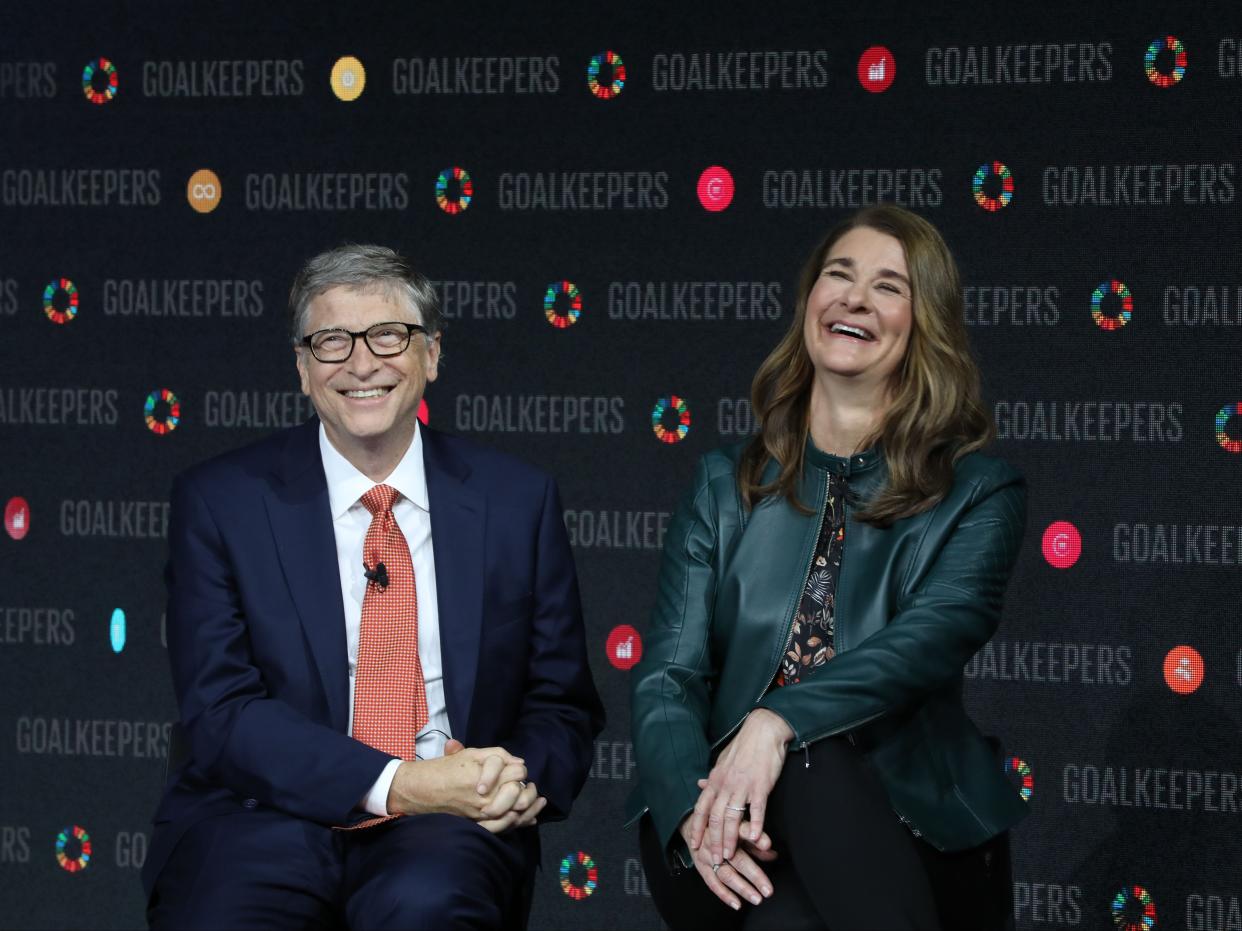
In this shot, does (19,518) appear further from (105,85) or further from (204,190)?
(105,85)

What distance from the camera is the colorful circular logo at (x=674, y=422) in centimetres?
354

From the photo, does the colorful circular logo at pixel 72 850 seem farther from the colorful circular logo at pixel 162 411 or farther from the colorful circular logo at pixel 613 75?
the colorful circular logo at pixel 613 75

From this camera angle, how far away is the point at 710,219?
351 cm

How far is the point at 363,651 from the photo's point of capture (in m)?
2.39

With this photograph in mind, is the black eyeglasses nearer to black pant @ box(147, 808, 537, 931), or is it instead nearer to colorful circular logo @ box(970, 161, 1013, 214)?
black pant @ box(147, 808, 537, 931)

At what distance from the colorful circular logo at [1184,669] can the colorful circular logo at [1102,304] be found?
0.70 metres

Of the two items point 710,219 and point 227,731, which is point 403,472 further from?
point 710,219

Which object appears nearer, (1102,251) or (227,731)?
(227,731)

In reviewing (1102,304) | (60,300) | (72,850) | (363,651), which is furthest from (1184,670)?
(60,300)

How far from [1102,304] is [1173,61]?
1.72ft

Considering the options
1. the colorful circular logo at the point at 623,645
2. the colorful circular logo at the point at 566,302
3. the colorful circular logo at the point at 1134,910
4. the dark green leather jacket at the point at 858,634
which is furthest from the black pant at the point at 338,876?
the colorful circular logo at the point at 1134,910

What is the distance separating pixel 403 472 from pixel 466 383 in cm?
117

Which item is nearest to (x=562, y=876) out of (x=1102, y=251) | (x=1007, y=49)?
(x=1102, y=251)

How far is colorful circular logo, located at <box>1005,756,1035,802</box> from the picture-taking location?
3418 mm
